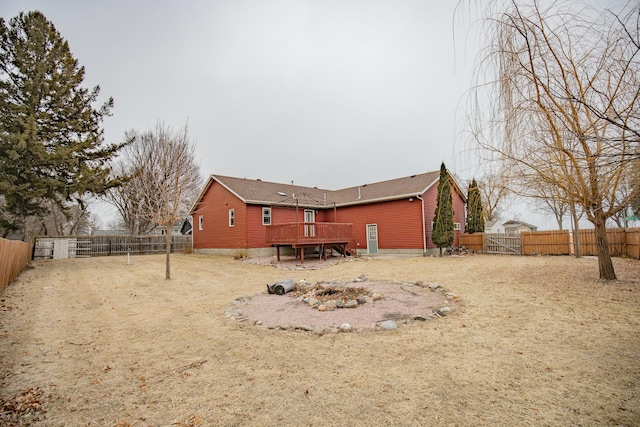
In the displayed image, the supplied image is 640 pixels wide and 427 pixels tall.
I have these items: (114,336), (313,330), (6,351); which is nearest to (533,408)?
(313,330)

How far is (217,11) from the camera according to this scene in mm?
9414

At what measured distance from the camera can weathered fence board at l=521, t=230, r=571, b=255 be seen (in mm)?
15773

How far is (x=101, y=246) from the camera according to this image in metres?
21.6

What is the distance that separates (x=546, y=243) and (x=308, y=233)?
13117mm

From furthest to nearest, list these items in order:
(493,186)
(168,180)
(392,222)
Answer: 1. (392,222)
2. (168,180)
3. (493,186)

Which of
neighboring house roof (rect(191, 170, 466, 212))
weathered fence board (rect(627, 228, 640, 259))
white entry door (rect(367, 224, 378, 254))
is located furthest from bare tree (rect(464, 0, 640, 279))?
white entry door (rect(367, 224, 378, 254))

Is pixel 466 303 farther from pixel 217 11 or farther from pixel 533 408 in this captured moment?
pixel 217 11

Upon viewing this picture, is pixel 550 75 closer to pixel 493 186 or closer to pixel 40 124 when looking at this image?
pixel 493 186

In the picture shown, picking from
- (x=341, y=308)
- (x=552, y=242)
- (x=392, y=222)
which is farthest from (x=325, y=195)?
(x=341, y=308)

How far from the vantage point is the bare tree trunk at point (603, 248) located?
7.45 metres

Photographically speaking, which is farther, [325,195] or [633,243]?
[325,195]

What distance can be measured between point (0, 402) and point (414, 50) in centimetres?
575

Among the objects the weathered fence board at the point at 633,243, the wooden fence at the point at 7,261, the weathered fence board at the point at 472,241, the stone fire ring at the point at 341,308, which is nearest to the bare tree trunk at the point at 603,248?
the stone fire ring at the point at 341,308

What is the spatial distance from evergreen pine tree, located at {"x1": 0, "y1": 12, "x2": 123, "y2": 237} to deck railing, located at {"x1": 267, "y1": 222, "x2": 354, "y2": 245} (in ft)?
32.0
